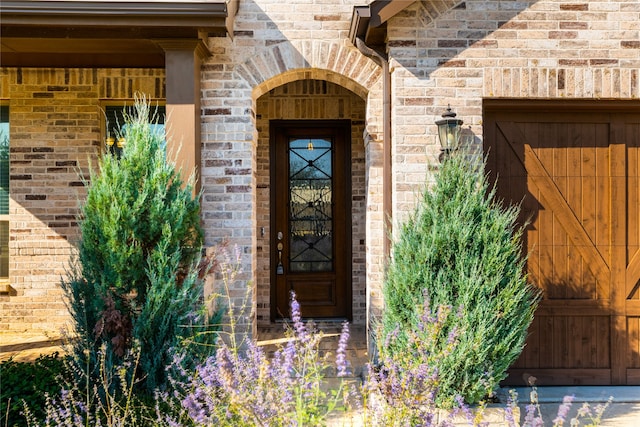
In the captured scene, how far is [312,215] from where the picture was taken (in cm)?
744

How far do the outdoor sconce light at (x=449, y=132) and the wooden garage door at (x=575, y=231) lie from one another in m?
0.59

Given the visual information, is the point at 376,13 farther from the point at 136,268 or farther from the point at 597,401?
the point at 597,401

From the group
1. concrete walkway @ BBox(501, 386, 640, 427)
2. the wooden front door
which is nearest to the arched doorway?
the wooden front door

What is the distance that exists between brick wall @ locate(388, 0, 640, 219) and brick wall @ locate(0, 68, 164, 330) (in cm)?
333

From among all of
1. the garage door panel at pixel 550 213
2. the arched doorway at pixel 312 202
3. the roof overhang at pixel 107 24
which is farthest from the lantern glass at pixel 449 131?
the arched doorway at pixel 312 202

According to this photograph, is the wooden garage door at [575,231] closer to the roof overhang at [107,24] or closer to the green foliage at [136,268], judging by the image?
the roof overhang at [107,24]

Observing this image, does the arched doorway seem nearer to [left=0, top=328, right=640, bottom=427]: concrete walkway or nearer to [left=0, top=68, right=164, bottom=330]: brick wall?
[left=0, top=328, right=640, bottom=427]: concrete walkway

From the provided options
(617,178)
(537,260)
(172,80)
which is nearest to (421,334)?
→ (537,260)

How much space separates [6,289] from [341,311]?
4.18m

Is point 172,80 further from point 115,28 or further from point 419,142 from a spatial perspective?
point 419,142

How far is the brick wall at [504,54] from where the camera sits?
4723 millimetres

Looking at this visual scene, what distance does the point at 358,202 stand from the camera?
728 cm

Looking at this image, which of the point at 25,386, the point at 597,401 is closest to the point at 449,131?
the point at 597,401

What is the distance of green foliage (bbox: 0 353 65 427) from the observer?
352cm
